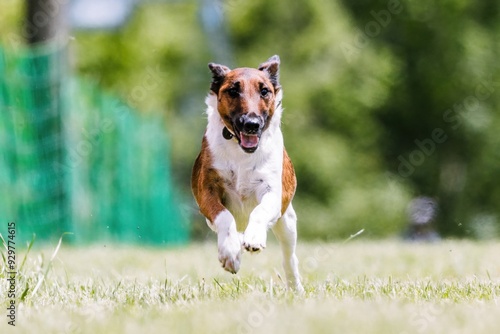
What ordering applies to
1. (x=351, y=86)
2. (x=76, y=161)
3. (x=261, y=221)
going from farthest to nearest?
(x=351, y=86), (x=76, y=161), (x=261, y=221)

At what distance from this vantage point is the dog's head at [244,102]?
4812 mm

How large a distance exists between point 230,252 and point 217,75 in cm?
111

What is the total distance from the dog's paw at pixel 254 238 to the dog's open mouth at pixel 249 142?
0.41 metres

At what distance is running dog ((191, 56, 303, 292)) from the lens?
190 inches

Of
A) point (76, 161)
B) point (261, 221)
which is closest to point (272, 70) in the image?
point (261, 221)

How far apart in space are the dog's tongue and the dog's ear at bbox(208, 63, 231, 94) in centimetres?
40

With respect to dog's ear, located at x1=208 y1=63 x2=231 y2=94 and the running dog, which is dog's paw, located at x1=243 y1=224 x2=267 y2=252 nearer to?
the running dog

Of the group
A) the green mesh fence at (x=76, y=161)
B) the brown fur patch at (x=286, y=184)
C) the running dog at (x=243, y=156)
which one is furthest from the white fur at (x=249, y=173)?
the green mesh fence at (x=76, y=161)

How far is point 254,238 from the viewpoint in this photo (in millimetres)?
4551

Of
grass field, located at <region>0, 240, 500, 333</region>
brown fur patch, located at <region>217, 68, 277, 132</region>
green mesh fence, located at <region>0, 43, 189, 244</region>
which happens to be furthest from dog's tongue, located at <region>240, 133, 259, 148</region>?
green mesh fence, located at <region>0, 43, 189, 244</region>

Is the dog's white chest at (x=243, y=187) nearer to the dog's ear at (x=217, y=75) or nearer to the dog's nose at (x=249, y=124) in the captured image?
the dog's nose at (x=249, y=124)

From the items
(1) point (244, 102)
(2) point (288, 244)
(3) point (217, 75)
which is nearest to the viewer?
(1) point (244, 102)

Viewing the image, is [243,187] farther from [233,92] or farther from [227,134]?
[233,92]

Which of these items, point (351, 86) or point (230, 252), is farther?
point (351, 86)
